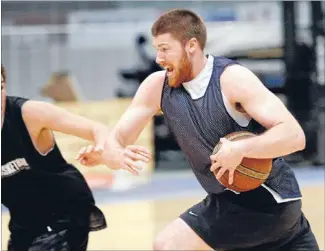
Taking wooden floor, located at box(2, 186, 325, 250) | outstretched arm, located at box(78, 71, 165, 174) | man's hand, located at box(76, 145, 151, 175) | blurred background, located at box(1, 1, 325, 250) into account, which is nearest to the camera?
man's hand, located at box(76, 145, 151, 175)

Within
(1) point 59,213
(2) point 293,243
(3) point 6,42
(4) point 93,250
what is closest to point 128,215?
(4) point 93,250

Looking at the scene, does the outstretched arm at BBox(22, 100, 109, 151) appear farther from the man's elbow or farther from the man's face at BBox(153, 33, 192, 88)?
the man's elbow

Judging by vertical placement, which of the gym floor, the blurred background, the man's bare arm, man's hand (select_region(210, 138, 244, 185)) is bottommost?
the gym floor

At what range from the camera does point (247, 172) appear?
12.3 ft

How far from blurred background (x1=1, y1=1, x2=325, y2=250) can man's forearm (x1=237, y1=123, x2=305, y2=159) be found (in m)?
8.12

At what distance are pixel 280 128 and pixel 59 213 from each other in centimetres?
176

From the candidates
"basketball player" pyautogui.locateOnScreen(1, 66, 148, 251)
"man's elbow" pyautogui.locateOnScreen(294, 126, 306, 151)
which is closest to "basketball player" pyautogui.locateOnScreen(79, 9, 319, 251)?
"man's elbow" pyautogui.locateOnScreen(294, 126, 306, 151)

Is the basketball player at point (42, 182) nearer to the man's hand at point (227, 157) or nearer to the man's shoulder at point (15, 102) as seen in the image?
the man's shoulder at point (15, 102)

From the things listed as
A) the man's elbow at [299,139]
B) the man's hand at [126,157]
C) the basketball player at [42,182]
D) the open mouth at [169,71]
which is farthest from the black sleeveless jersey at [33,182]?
the man's elbow at [299,139]

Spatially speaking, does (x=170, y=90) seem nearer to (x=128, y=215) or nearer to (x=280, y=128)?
(x=280, y=128)

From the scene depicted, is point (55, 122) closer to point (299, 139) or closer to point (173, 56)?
point (173, 56)

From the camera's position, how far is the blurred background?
511 inches

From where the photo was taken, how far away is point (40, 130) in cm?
462

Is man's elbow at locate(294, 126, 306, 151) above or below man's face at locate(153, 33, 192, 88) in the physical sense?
below
